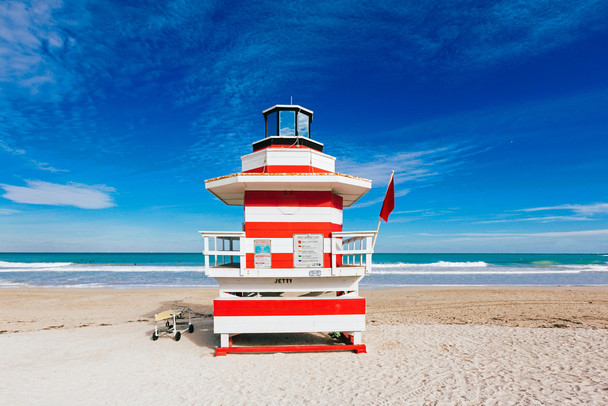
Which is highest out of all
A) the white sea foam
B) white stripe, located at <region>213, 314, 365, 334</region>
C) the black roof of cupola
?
the black roof of cupola

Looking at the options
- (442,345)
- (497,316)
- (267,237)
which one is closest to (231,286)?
(267,237)

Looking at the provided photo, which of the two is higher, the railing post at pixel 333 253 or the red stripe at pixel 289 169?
the red stripe at pixel 289 169

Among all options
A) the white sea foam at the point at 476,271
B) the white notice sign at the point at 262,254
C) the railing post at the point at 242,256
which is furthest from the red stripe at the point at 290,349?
the white sea foam at the point at 476,271

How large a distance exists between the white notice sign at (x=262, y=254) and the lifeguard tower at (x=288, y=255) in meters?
0.02

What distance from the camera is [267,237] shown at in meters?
8.05

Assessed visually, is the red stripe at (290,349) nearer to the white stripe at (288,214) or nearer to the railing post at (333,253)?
the railing post at (333,253)

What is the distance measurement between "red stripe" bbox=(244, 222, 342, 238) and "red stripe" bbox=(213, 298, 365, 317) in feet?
5.35

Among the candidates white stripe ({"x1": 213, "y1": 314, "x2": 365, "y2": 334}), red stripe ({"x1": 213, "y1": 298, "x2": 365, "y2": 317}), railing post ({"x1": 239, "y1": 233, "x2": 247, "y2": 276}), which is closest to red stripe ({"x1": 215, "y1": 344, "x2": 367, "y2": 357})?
white stripe ({"x1": 213, "y1": 314, "x2": 365, "y2": 334})

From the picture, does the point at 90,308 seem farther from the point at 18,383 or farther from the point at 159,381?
the point at 159,381

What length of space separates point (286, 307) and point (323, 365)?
1571mm

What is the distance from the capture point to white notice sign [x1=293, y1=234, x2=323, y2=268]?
26.1ft

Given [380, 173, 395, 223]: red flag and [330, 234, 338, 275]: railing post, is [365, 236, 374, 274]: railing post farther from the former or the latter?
[330, 234, 338, 275]: railing post

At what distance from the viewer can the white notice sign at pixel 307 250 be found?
26.1 feet

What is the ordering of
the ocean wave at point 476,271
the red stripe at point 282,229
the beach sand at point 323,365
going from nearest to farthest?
the beach sand at point 323,365, the red stripe at point 282,229, the ocean wave at point 476,271
